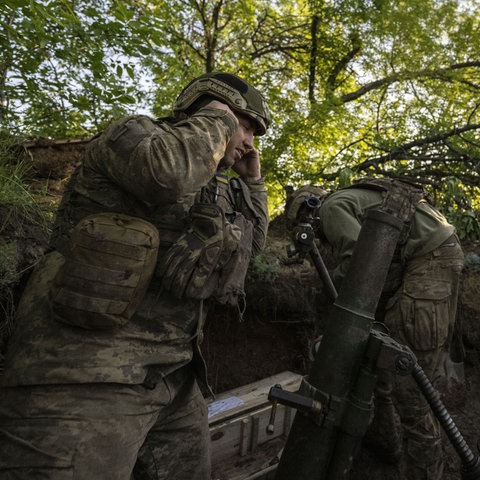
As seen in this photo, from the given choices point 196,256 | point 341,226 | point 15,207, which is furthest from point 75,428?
point 341,226

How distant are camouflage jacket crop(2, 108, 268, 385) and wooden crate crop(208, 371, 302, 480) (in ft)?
5.20

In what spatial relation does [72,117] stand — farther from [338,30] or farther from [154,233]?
[338,30]

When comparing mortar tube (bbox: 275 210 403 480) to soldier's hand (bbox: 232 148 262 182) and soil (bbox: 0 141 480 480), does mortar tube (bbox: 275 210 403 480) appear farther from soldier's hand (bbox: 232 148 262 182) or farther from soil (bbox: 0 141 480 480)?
soil (bbox: 0 141 480 480)

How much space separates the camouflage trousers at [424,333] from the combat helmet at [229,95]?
194 centimetres

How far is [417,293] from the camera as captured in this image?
10.3 ft

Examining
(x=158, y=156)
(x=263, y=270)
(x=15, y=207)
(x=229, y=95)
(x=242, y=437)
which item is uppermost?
(x=229, y=95)

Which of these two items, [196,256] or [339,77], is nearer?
[196,256]

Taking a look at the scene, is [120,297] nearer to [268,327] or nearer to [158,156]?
[158,156]

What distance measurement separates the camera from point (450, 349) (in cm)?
500

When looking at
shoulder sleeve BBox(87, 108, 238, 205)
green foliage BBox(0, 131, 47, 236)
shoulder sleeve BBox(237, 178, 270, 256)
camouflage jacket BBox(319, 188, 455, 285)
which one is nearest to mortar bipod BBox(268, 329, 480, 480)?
shoulder sleeve BBox(87, 108, 238, 205)

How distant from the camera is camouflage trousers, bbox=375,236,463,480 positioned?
3.06 meters

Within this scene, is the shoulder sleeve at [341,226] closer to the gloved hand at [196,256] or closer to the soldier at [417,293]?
the soldier at [417,293]

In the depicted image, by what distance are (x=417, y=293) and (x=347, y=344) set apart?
1.85 meters

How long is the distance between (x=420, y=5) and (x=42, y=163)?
6847 mm
